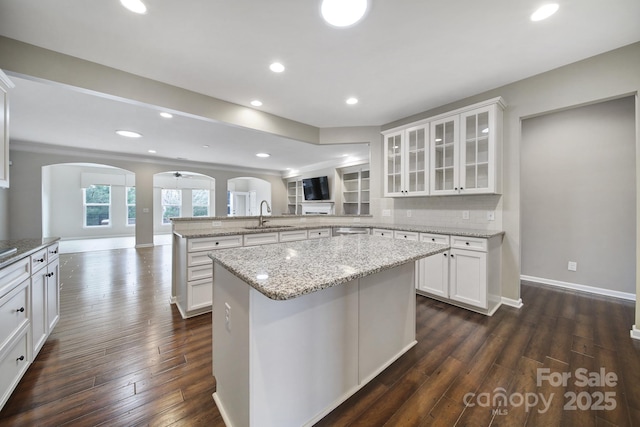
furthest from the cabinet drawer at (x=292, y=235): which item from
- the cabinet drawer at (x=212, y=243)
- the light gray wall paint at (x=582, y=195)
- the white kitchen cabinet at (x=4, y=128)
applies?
the light gray wall paint at (x=582, y=195)

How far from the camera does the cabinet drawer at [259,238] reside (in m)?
2.85

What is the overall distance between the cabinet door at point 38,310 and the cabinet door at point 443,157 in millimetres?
3935

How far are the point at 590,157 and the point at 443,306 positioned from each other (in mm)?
2734

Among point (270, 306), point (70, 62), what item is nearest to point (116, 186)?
point (70, 62)

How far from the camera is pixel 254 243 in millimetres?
2910

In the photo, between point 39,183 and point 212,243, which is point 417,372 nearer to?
point 212,243

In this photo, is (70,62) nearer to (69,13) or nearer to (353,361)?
(69,13)

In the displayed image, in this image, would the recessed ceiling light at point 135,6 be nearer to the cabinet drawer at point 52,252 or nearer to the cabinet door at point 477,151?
the cabinet drawer at point 52,252

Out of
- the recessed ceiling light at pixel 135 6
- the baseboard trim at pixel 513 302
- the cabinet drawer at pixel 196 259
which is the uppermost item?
the recessed ceiling light at pixel 135 6

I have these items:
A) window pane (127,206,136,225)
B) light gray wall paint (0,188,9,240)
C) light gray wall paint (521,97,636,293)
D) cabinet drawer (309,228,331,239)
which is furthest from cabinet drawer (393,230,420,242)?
window pane (127,206,136,225)

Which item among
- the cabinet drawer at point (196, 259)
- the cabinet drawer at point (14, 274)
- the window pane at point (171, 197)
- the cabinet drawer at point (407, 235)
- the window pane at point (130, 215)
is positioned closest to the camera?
the cabinet drawer at point (14, 274)

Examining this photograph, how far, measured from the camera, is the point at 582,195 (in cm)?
312

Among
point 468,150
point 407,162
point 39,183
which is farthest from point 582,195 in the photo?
point 39,183

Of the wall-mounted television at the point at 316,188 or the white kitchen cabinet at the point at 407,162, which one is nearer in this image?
the white kitchen cabinet at the point at 407,162
